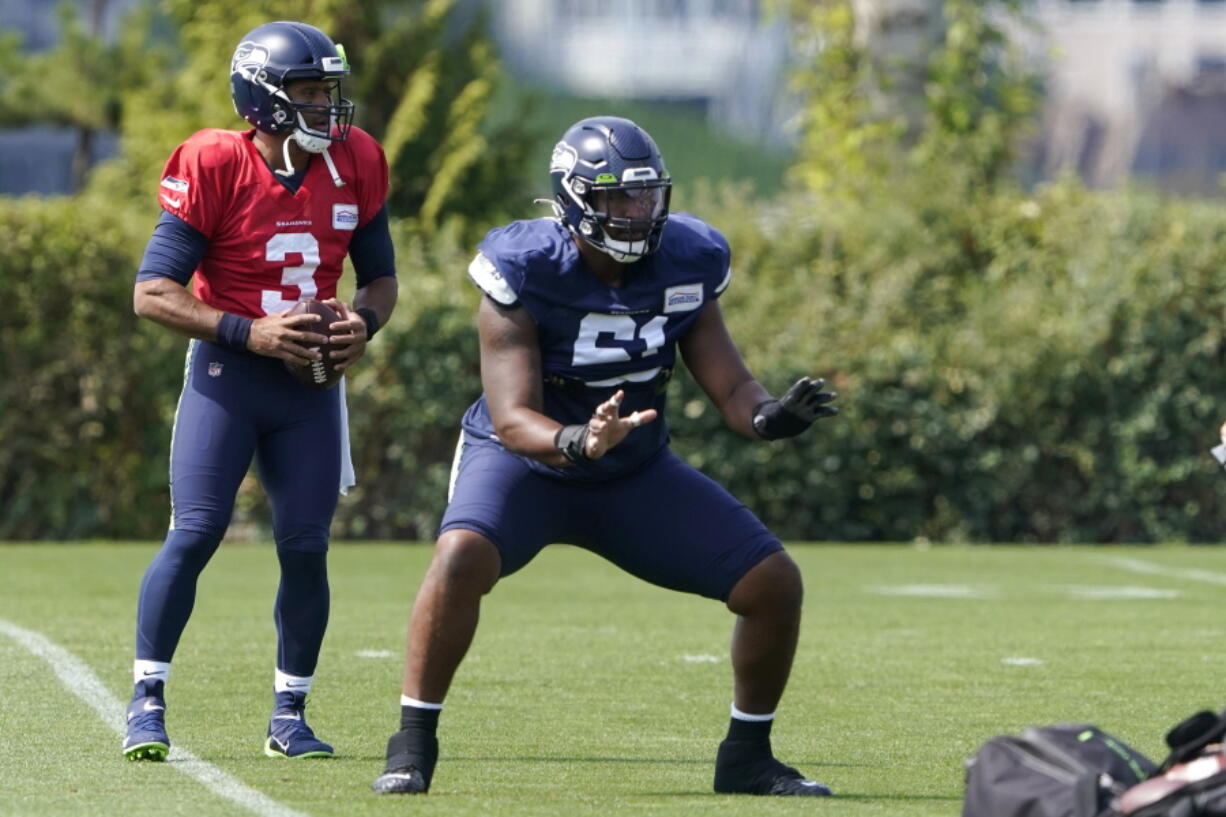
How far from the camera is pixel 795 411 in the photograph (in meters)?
5.61

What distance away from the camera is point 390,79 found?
65.5 ft

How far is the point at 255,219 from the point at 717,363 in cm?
144

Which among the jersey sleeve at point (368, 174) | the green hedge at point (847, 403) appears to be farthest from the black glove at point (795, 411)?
the green hedge at point (847, 403)

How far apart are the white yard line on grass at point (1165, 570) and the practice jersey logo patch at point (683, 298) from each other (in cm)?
727

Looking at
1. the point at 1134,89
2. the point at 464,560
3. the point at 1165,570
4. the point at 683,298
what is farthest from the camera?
the point at 1134,89

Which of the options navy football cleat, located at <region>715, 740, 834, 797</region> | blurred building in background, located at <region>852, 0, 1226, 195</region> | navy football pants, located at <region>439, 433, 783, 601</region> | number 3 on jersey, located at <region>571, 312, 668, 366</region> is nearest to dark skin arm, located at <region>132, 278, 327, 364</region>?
navy football pants, located at <region>439, 433, 783, 601</region>

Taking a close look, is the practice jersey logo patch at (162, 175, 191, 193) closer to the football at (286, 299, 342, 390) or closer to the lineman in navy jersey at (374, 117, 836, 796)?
the football at (286, 299, 342, 390)

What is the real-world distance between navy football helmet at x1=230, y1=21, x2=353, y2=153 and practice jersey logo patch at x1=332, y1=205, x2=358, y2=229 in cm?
18

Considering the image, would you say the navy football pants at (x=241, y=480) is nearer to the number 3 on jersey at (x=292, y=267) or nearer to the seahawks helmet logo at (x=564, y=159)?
the number 3 on jersey at (x=292, y=267)

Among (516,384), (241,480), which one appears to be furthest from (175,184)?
Result: (516,384)

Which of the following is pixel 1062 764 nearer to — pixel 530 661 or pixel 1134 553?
pixel 530 661

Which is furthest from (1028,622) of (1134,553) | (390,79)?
(390,79)

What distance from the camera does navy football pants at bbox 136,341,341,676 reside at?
20.6 ft

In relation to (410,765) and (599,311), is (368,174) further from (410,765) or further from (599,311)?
(410,765)
